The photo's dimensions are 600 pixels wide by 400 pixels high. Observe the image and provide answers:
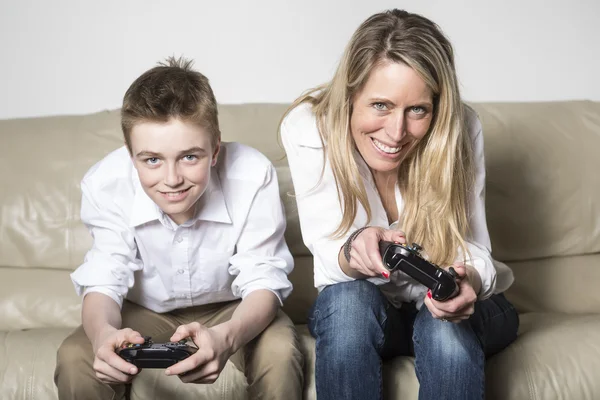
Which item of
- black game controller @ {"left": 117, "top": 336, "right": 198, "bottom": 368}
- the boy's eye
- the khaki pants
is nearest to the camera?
black game controller @ {"left": 117, "top": 336, "right": 198, "bottom": 368}

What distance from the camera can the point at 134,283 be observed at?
1746 mm

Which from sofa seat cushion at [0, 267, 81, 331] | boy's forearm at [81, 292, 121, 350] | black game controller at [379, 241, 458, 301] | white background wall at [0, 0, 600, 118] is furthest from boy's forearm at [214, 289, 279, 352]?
white background wall at [0, 0, 600, 118]

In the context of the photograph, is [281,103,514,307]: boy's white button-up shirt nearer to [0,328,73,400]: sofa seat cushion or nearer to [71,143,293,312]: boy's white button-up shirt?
[71,143,293,312]: boy's white button-up shirt

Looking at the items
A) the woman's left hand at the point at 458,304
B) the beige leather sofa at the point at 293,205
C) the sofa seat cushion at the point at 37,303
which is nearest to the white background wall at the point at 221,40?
the beige leather sofa at the point at 293,205

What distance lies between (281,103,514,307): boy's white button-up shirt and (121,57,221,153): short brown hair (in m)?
0.19

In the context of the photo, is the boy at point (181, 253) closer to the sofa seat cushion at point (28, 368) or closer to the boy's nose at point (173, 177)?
the boy's nose at point (173, 177)

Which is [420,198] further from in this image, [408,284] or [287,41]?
[287,41]

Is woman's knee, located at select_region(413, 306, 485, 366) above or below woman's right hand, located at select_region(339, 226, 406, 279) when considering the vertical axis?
below

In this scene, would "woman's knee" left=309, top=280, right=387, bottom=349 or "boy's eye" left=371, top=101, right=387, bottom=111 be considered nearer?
"woman's knee" left=309, top=280, right=387, bottom=349

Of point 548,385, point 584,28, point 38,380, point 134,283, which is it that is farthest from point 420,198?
point 584,28

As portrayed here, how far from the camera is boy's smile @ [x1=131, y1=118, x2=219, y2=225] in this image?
1524 millimetres

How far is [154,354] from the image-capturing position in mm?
1345

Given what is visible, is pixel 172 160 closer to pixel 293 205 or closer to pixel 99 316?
pixel 99 316

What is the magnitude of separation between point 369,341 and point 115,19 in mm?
1430
